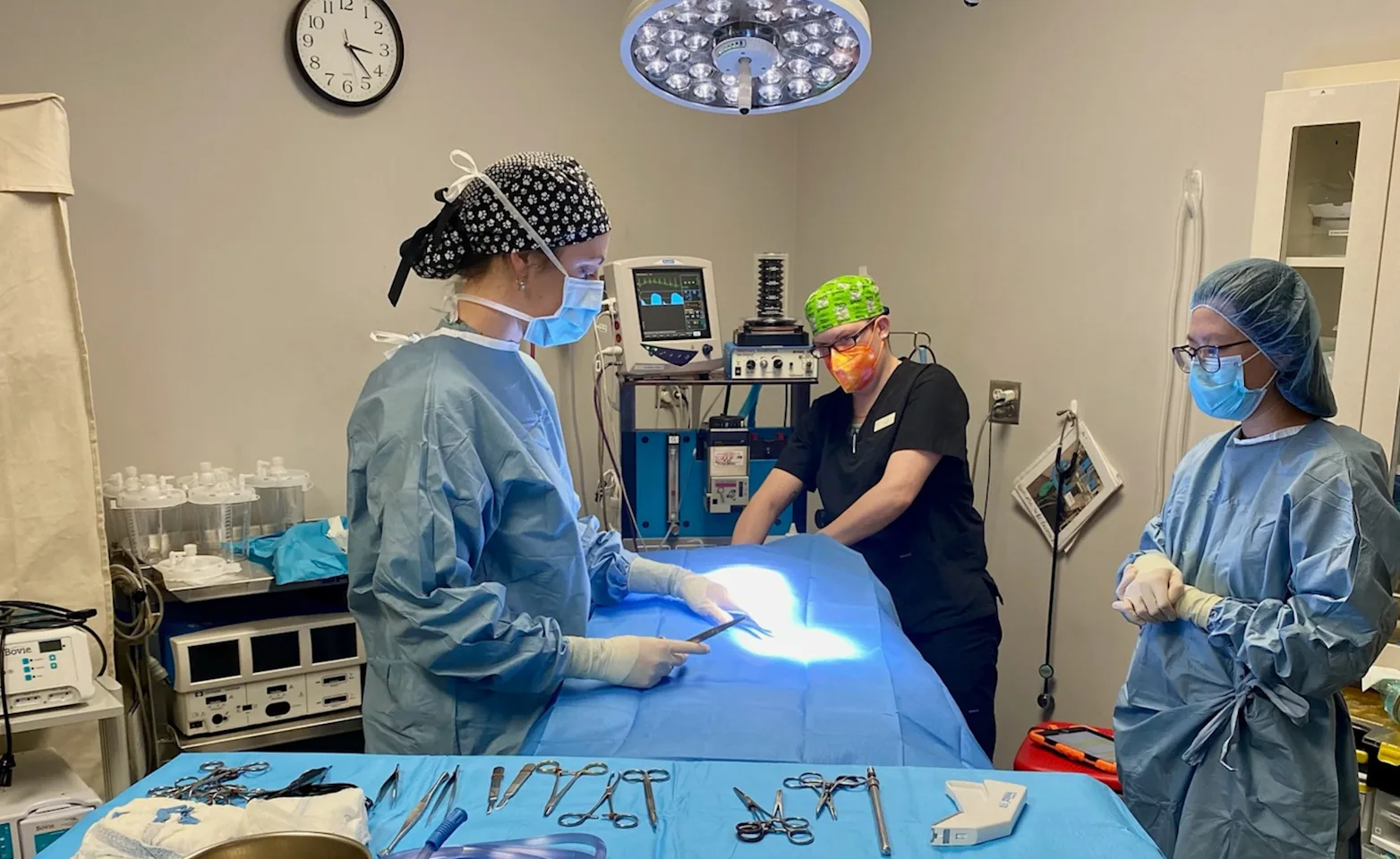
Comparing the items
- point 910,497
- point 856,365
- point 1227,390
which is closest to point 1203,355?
point 1227,390

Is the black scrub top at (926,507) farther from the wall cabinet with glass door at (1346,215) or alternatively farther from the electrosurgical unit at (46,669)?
the electrosurgical unit at (46,669)

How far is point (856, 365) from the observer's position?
244 cm

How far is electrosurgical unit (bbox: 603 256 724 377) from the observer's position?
8.79 ft

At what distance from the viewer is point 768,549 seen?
6.98 ft

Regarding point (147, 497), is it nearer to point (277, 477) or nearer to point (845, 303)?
point (277, 477)

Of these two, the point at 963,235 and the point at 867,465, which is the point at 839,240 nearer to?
the point at 963,235

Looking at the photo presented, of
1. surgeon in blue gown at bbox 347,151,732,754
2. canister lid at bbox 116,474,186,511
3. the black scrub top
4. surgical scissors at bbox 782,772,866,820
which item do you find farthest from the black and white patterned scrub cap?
canister lid at bbox 116,474,186,511

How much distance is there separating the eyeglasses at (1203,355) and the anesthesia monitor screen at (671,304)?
1.36 meters

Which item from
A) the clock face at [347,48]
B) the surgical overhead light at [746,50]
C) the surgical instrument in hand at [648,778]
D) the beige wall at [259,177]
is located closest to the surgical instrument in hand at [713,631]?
the surgical instrument in hand at [648,778]

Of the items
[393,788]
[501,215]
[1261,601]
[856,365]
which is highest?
[501,215]

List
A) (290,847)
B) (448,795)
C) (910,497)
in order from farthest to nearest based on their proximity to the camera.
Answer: (910,497) → (448,795) → (290,847)

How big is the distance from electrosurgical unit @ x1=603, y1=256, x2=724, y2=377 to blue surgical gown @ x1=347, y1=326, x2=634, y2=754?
1.05 meters

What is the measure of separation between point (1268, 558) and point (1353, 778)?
42 centimetres

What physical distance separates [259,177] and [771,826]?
8.20 ft
